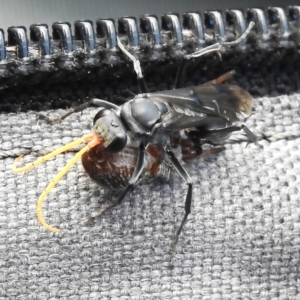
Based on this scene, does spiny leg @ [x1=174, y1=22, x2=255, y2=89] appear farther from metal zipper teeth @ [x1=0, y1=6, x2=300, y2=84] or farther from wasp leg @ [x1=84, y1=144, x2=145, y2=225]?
wasp leg @ [x1=84, y1=144, x2=145, y2=225]

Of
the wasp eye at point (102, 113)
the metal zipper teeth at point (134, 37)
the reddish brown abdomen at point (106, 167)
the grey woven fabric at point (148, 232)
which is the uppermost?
the metal zipper teeth at point (134, 37)

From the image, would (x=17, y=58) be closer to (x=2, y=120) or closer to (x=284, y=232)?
(x=2, y=120)

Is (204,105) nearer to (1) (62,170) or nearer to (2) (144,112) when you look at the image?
(2) (144,112)

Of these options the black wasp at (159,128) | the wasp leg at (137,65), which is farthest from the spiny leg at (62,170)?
the wasp leg at (137,65)

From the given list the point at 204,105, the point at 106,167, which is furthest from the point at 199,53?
the point at 106,167

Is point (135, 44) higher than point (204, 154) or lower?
higher

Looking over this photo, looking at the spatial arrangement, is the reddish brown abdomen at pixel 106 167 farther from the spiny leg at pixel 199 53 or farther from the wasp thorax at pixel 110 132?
the spiny leg at pixel 199 53

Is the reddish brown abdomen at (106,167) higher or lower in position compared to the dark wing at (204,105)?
lower
